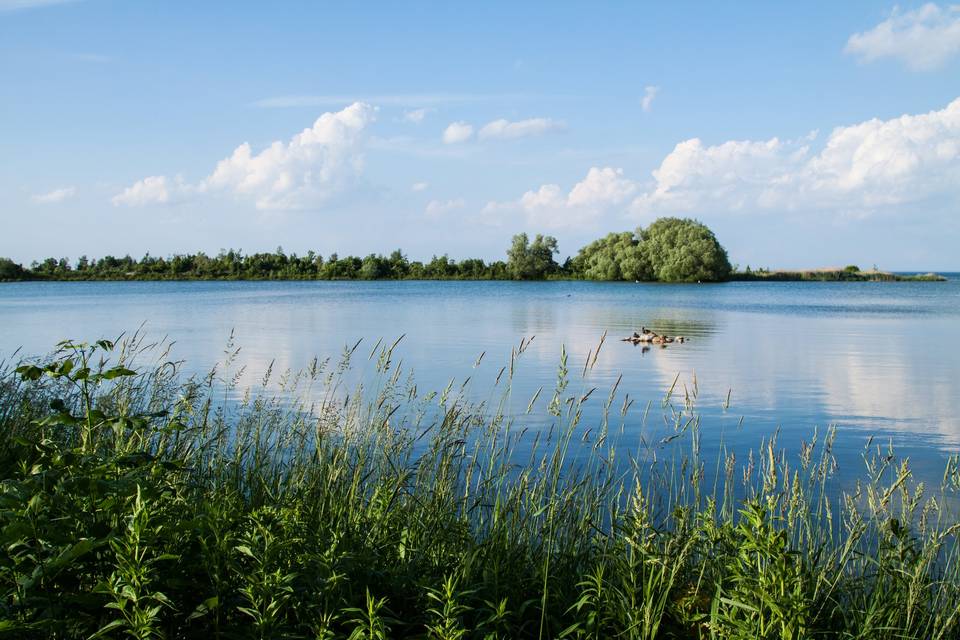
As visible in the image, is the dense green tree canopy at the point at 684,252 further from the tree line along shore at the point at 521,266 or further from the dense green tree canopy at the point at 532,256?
the dense green tree canopy at the point at 532,256

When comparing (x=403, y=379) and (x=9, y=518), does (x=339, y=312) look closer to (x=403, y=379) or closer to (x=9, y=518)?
(x=403, y=379)

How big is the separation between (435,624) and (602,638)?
886mm

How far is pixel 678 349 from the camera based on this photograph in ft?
72.1

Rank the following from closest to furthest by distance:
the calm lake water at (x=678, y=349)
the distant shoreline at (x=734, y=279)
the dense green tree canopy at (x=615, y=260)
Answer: the calm lake water at (x=678, y=349) < the dense green tree canopy at (x=615, y=260) < the distant shoreline at (x=734, y=279)

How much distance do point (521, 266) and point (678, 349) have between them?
248ft

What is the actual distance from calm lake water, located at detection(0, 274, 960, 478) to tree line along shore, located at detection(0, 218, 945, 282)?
42.2m

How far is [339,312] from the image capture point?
38.2 m

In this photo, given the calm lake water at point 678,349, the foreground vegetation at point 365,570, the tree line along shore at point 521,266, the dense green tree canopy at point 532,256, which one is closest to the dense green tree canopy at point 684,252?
the tree line along shore at point 521,266

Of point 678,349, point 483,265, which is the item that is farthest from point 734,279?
point 678,349

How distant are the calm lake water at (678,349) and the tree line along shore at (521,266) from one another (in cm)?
4221

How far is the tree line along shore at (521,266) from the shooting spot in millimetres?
85438

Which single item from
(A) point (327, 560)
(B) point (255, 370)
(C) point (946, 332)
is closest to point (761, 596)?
(A) point (327, 560)

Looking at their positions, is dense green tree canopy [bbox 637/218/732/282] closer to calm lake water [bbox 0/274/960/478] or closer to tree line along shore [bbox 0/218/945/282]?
tree line along shore [bbox 0/218/945/282]

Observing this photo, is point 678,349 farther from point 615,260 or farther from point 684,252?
point 615,260
